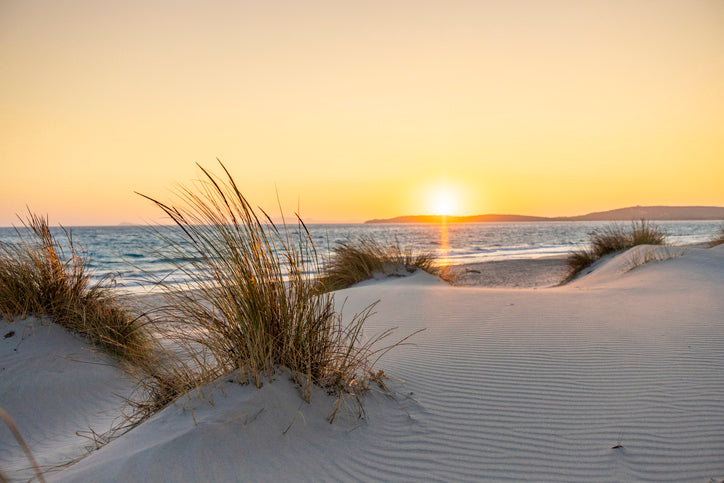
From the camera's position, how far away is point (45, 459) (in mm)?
2672

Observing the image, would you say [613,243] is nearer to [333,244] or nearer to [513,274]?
[513,274]

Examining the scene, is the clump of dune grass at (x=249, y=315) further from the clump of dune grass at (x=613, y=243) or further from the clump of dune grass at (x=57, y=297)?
the clump of dune grass at (x=613, y=243)

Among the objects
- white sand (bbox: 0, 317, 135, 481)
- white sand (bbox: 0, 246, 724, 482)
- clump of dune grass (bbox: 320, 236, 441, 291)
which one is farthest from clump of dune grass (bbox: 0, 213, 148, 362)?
clump of dune grass (bbox: 320, 236, 441, 291)

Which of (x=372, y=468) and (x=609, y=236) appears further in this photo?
(x=609, y=236)

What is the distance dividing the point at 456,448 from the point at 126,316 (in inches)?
149

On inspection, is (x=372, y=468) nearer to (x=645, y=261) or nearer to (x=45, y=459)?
(x=45, y=459)

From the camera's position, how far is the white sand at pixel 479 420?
2.01m

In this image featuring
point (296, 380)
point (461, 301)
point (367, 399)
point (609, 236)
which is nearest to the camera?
point (296, 380)

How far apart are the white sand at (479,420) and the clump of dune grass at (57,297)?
551mm

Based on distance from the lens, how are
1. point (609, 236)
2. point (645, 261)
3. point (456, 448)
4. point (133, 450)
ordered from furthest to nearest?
point (609, 236) < point (645, 261) < point (456, 448) < point (133, 450)

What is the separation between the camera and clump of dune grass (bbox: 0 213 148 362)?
4.28 m

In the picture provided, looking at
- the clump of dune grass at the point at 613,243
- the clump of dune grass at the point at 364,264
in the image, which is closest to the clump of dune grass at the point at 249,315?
the clump of dune grass at the point at 364,264

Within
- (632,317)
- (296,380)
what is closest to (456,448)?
(296,380)

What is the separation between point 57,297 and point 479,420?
4.34m
